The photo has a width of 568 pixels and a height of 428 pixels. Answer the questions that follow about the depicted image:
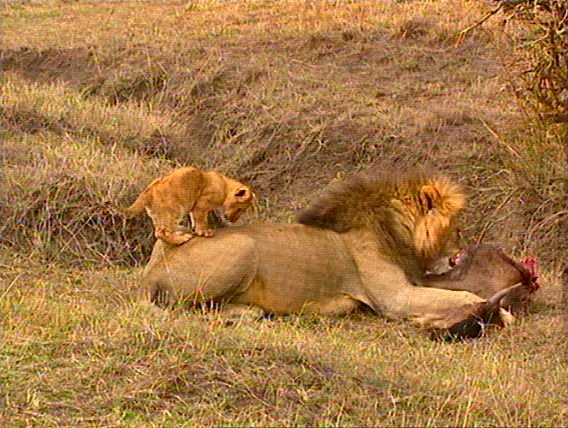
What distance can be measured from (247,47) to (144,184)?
15.5 feet

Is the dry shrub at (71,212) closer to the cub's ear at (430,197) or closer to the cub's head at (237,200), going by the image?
the cub's head at (237,200)

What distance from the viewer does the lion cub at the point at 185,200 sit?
260 inches

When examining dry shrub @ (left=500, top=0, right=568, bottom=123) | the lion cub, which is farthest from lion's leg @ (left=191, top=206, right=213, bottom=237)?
dry shrub @ (left=500, top=0, right=568, bottom=123)

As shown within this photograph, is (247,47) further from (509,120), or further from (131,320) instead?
(131,320)

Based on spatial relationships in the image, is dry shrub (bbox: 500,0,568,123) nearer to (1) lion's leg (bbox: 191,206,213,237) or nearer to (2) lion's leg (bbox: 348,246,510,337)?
(2) lion's leg (bbox: 348,246,510,337)

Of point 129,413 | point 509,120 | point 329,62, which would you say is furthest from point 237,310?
point 329,62

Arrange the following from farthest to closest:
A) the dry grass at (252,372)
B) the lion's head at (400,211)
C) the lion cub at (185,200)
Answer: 1. the lion's head at (400,211)
2. the lion cub at (185,200)
3. the dry grass at (252,372)

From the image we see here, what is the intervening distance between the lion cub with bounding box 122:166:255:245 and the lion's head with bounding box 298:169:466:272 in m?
0.51

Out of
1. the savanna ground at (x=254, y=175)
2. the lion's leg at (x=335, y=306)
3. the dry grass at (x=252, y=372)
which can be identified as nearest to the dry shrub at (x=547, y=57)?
the savanna ground at (x=254, y=175)

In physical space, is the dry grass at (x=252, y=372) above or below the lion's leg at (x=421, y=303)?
above

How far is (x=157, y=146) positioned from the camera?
410 inches

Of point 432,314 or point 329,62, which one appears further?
point 329,62

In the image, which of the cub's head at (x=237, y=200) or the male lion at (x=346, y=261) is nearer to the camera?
the male lion at (x=346, y=261)

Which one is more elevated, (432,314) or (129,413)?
(129,413)
